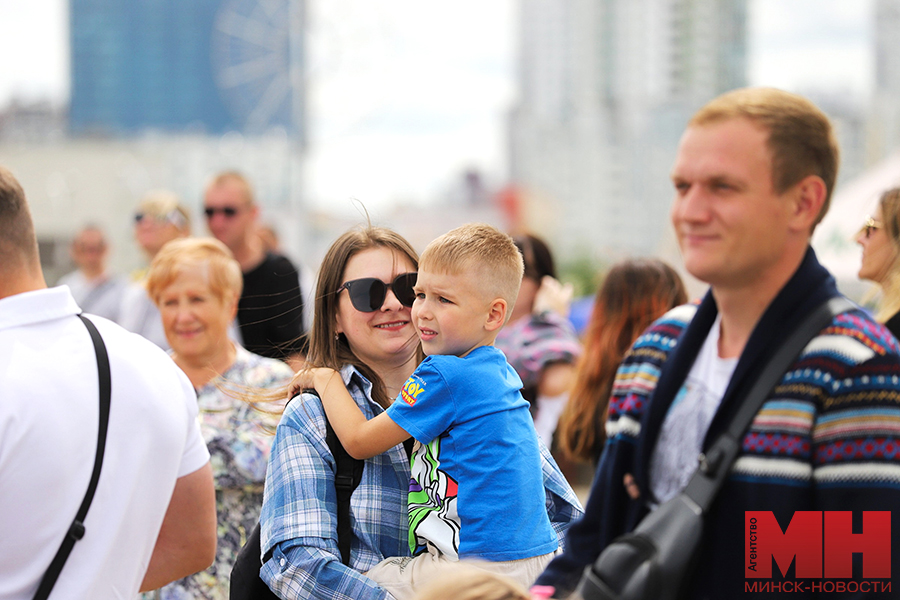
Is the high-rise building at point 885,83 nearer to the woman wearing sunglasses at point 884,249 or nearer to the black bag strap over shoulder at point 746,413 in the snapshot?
the woman wearing sunglasses at point 884,249

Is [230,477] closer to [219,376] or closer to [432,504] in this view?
[219,376]

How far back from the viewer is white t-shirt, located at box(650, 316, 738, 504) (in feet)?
5.15

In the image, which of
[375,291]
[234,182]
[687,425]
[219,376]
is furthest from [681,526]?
[234,182]

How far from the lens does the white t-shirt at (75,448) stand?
182 cm

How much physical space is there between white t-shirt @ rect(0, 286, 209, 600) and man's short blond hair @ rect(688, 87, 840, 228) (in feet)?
4.55

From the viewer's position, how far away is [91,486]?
1902mm

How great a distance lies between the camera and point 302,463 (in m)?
1.96

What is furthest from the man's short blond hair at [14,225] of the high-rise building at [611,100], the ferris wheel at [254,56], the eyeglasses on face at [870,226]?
the high-rise building at [611,100]

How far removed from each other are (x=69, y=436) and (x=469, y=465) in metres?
0.86

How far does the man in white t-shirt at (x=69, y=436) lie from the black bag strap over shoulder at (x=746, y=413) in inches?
48.9

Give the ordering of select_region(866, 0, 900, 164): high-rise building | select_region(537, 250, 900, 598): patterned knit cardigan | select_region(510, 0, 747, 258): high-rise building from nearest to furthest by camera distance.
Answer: select_region(537, 250, 900, 598): patterned knit cardigan → select_region(866, 0, 900, 164): high-rise building → select_region(510, 0, 747, 258): high-rise building

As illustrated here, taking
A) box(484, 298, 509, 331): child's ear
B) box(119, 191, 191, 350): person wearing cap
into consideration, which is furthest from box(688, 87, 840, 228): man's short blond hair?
box(119, 191, 191, 350): person wearing cap

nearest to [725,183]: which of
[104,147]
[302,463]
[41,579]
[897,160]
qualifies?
[302,463]

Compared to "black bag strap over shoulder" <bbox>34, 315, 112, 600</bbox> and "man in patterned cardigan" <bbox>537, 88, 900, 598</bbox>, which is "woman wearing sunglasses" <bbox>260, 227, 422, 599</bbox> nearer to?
"black bag strap over shoulder" <bbox>34, 315, 112, 600</bbox>
